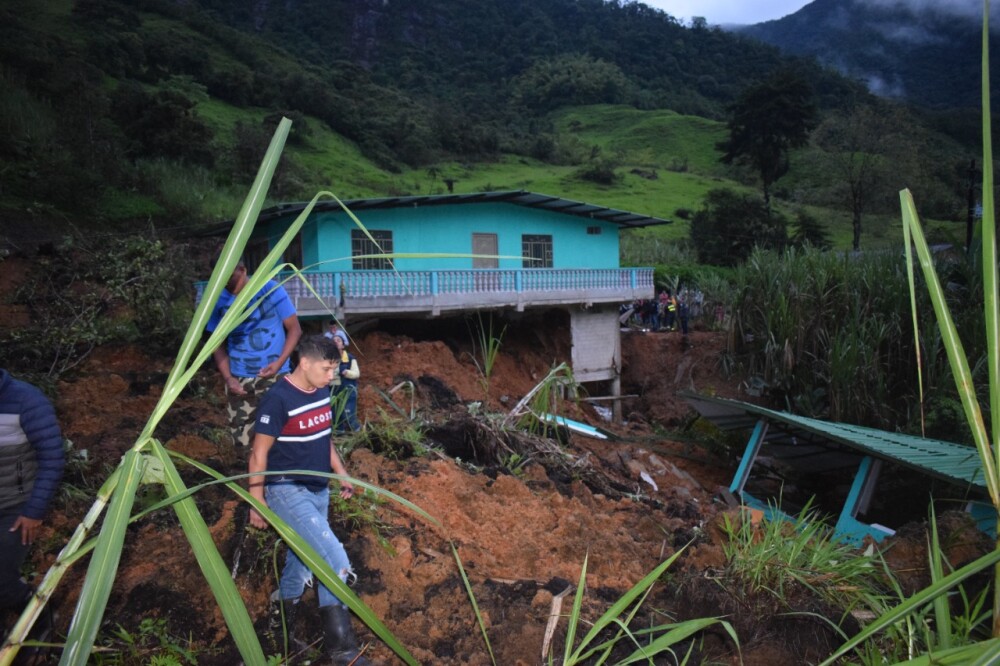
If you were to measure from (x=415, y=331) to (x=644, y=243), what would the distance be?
20282 millimetres

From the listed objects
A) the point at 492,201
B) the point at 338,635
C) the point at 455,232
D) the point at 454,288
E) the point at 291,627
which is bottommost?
the point at 291,627

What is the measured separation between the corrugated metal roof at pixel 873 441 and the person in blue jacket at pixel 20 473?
544cm

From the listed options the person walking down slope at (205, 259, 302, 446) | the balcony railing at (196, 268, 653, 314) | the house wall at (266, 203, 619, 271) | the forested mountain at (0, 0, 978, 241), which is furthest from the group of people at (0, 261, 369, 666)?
the forested mountain at (0, 0, 978, 241)

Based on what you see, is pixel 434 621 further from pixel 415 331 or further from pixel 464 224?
pixel 464 224

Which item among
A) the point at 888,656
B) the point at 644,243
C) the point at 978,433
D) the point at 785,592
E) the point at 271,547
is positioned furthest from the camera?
the point at 644,243

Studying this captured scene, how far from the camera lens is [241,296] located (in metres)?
1.23

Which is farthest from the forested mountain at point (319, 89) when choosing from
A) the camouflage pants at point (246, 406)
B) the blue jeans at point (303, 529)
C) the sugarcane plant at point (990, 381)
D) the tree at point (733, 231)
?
the sugarcane plant at point (990, 381)

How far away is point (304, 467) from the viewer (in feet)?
8.93

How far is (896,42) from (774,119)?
109241 millimetres

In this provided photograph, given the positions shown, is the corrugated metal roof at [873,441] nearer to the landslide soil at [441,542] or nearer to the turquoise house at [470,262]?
the landslide soil at [441,542]

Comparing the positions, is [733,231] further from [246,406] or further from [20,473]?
[20,473]

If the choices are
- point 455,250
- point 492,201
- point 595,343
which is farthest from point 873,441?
point 492,201

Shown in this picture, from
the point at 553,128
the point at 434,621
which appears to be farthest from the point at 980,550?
the point at 553,128

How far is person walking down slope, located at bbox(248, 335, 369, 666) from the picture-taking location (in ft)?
8.61
